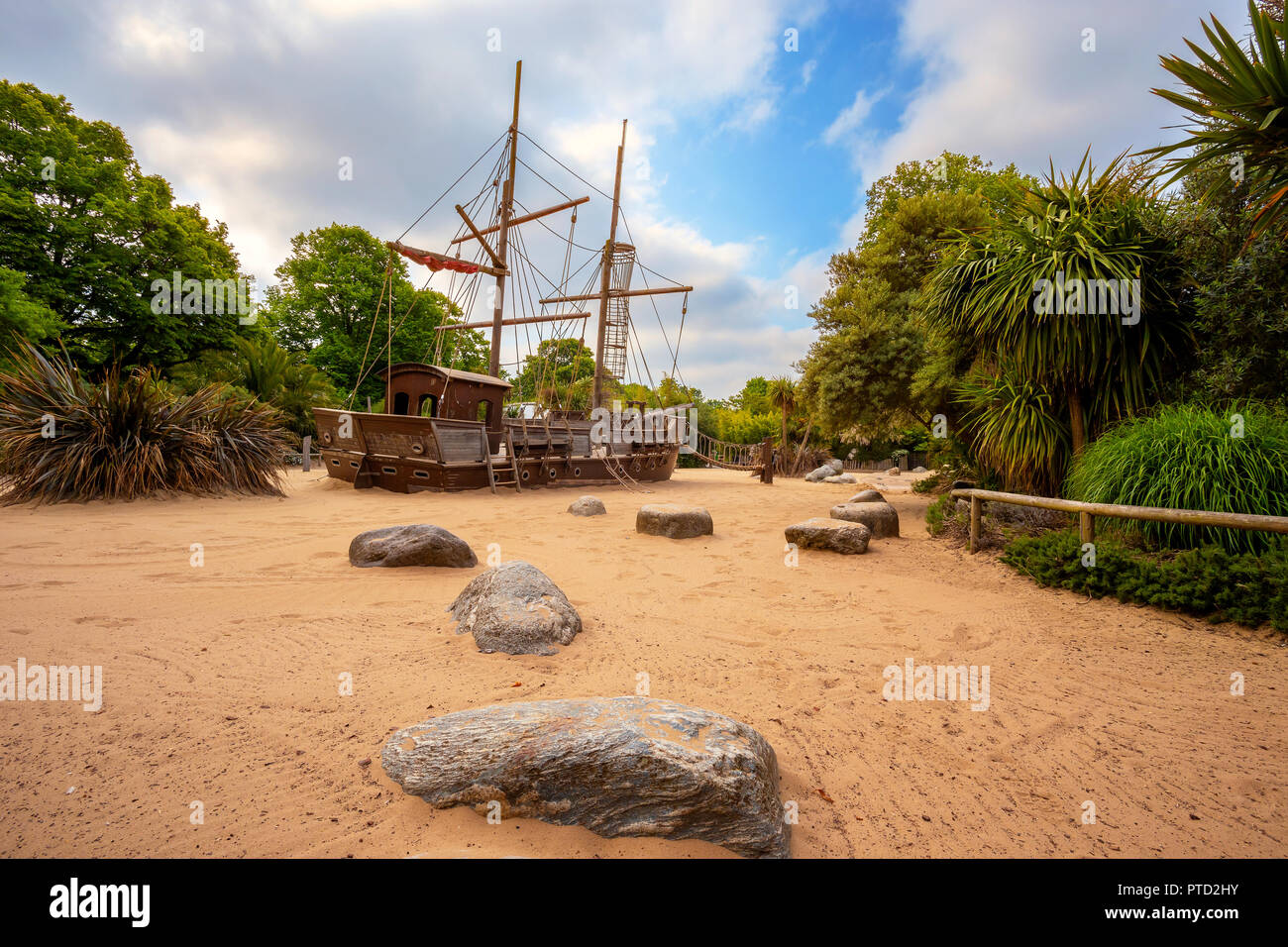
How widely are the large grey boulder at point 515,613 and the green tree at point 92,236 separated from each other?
19.0m

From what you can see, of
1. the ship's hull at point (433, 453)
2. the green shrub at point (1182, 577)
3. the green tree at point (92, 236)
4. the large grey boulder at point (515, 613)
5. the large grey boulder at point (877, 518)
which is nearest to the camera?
the large grey boulder at point (515, 613)

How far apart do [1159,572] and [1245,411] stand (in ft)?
7.59

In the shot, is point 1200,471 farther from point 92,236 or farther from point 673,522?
point 92,236

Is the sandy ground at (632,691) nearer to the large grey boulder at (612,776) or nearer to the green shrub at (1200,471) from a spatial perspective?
the large grey boulder at (612,776)

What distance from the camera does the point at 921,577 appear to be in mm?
6422

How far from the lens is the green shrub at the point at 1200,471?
505 cm

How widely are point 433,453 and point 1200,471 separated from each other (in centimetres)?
1305

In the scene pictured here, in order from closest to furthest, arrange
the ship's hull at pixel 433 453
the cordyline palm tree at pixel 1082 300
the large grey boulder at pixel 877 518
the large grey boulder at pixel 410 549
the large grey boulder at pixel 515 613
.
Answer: the large grey boulder at pixel 515 613, the large grey boulder at pixel 410 549, the cordyline palm tree at pixel 1082 300, the large grey boulder at pixel 877 518, the ship's hull at pixel 433 453

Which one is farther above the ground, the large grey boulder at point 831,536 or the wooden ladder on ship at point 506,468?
the wooden ladder on ship at point 506,468

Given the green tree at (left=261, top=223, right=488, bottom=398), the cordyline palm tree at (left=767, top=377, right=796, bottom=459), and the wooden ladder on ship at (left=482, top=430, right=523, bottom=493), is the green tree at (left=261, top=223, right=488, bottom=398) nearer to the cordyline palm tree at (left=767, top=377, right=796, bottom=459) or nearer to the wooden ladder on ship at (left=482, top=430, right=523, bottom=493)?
the wooden ladder on ship at (left=482, top=430, right=523, bottom=493)

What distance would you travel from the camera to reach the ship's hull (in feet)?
41.5

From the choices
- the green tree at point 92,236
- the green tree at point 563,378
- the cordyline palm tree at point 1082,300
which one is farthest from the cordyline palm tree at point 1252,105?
the green tree at point 563,378

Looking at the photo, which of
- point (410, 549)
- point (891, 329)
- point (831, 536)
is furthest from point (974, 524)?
point (410, 549)

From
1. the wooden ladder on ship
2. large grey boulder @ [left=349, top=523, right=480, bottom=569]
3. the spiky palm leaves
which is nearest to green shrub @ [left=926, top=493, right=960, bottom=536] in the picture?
large grey boulder @ [left=349, top=523, right=480, bottom=569]
